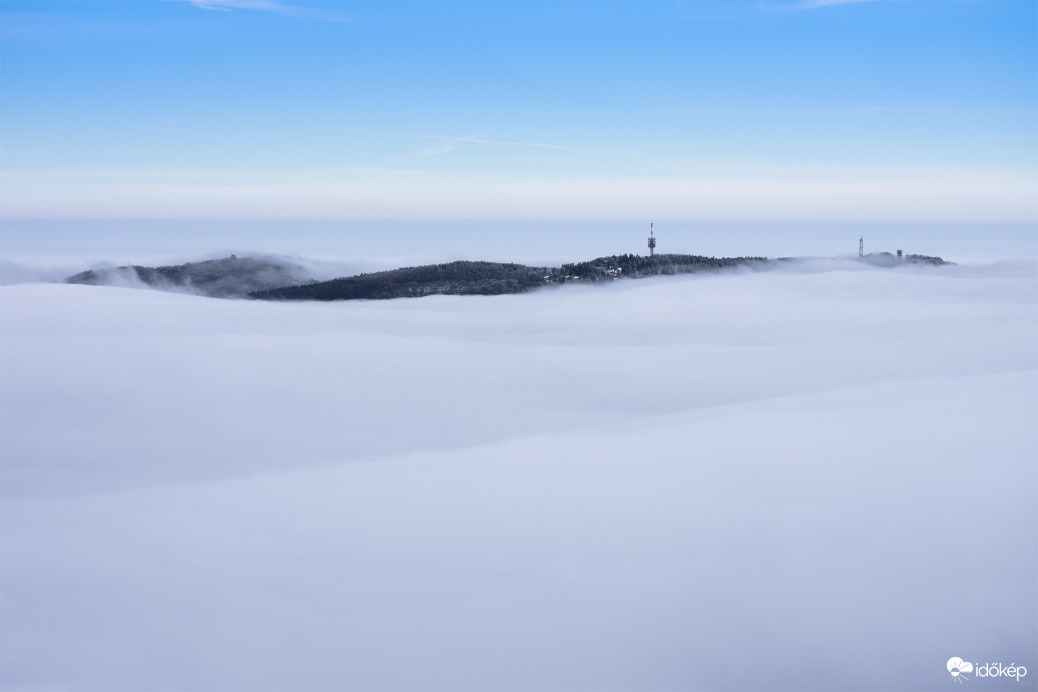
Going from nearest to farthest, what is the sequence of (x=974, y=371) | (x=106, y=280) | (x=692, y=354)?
(x=974, y=371) < (x=692, y=354) < (x=106, y=280)

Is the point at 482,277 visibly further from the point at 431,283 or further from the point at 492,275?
the point at 431,283

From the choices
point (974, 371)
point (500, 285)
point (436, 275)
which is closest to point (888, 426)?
point (974, 371)

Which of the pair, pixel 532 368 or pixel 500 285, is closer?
pixel 532 368

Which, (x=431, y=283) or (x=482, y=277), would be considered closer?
(x=482, y=277)

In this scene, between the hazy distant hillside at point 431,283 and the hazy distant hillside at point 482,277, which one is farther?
the hazy distant hillside at point 431,283

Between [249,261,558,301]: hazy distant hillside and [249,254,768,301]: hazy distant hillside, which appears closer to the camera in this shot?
[249,254,768,301]: hazy distant hillside

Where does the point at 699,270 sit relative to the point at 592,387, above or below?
above

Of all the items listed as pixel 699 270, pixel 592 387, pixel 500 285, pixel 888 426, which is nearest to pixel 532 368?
pixel 592 387

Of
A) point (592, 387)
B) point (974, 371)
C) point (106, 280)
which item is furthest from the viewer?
point (106, 280)

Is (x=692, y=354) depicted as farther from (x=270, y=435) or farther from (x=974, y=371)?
(x=270, y=435)

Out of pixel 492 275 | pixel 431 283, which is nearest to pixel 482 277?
pixel 492 275
